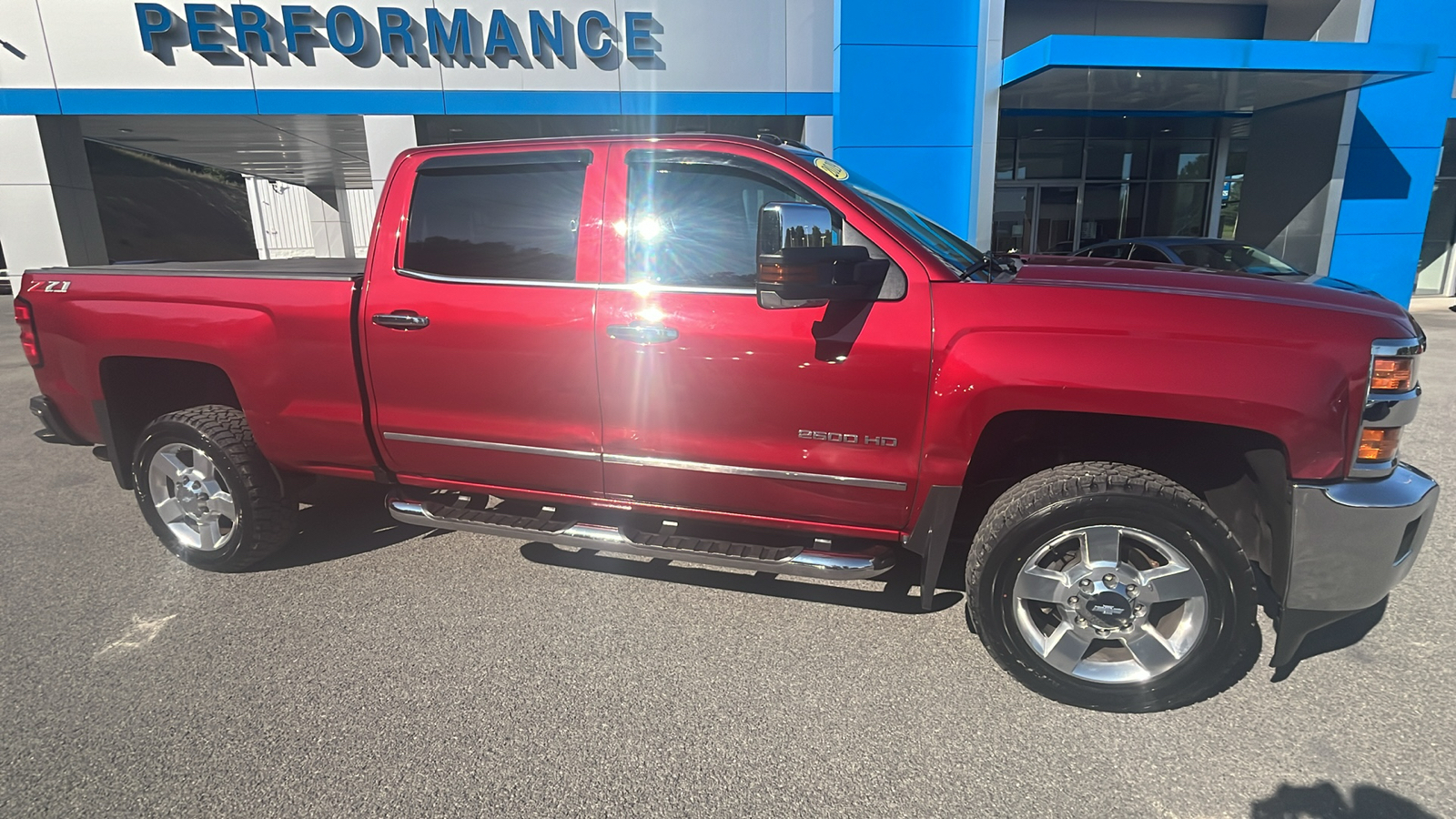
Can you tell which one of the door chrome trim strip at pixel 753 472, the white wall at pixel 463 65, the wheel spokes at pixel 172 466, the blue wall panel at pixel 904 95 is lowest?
the wheel spokes at pixel 172 466

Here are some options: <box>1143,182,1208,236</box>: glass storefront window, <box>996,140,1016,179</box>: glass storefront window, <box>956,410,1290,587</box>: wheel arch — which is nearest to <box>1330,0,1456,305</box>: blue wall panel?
<box>1143,182,1208,236</box>: glass storefront window

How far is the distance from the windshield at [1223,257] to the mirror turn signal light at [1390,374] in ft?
21.5

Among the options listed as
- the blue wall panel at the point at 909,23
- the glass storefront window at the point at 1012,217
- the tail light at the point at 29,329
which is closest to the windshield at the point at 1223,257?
the blue wall panel at the point at 909,23

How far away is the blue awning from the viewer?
10008 mm

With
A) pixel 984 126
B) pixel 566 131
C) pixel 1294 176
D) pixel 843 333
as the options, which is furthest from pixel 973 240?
pixel 843 333

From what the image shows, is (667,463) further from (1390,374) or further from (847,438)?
(1390,374)

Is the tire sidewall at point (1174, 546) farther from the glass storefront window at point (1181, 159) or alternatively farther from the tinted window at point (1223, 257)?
the glass storefront window at point (1181, 159)

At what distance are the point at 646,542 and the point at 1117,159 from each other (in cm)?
1678

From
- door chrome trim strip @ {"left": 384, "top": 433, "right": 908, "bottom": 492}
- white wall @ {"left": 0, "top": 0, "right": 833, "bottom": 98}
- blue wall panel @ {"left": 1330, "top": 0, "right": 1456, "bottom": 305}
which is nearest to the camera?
door chrome trim strip @ {"left": 384, "top": 433, "right": 908, "bottom": 492}

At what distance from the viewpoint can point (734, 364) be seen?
8.93 feet

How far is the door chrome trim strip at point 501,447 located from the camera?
3.05m

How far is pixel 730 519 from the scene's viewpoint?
298 centimetres

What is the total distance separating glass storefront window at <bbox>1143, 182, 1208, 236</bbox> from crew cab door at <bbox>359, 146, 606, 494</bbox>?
1702 centimetres

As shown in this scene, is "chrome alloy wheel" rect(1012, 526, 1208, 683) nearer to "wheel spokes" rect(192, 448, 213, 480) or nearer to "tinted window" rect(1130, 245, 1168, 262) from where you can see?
"wheel spokes" rect(192, 448, 213, 480)
